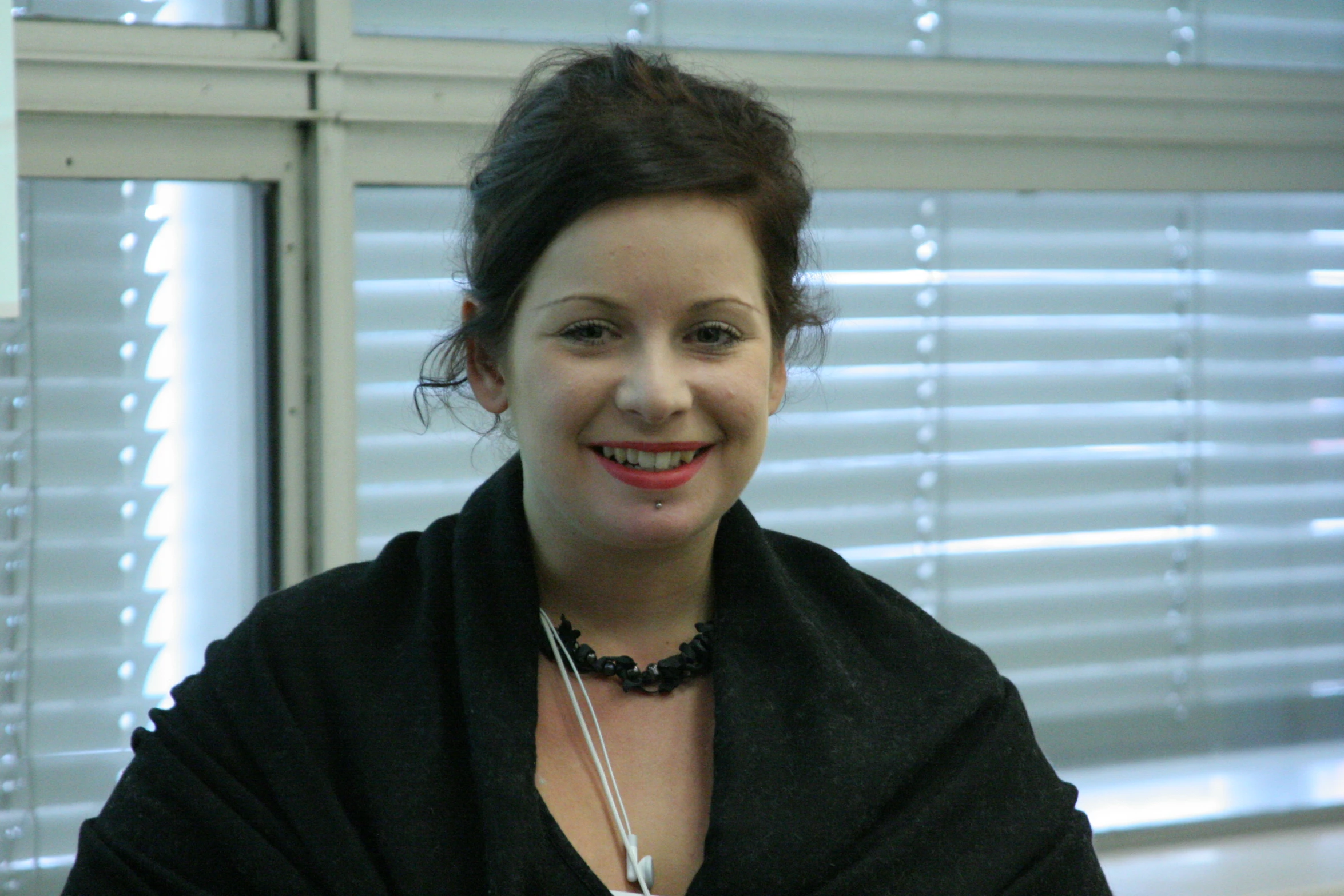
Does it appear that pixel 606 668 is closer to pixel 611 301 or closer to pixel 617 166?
pixel 611 301

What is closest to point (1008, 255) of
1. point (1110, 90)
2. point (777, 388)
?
point (1110, 90)

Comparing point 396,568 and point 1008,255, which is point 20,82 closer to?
point 396,568

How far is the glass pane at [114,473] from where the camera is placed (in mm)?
1983

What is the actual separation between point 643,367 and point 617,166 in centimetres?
18

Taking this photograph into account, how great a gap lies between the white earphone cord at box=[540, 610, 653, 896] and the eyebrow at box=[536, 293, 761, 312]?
1.07 ft

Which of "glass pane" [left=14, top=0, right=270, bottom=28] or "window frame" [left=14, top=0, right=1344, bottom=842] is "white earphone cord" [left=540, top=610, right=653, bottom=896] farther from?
"glass pane" [left=14, top=0, right=270, bottom=28]

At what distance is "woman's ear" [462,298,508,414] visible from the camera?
142 centimetres

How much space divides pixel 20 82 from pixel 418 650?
3.41 feet

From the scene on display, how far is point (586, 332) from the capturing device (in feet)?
4.29

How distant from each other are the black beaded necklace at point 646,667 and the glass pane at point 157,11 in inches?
44.2

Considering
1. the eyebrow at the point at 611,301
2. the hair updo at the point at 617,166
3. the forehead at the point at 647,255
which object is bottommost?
the eyebrow at the point at 611,301

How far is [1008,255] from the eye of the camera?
2535 mm

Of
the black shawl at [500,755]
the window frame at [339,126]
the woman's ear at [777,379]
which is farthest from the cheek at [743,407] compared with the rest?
the window frame at [339,126]

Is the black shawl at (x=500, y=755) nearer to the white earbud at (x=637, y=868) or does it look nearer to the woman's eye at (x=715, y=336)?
the white earbud at (x=637, y=868)
